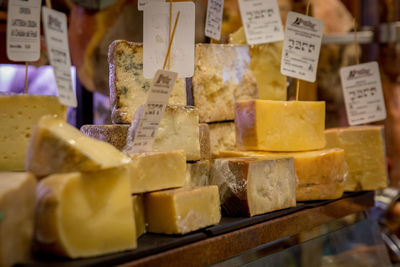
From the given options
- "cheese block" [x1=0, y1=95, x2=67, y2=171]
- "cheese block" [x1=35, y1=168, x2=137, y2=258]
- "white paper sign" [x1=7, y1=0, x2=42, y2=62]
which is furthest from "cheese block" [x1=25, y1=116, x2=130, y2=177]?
"white paper sign" [x1=7, y1=0, x2=42, y2=62]

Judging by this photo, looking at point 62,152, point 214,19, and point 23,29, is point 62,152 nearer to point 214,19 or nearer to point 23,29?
point 23,29

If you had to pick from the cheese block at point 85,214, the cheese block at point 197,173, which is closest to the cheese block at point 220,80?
the cheese block at point 197,173

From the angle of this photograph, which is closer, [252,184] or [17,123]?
[17,123]

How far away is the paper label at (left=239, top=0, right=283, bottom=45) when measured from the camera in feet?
6.68

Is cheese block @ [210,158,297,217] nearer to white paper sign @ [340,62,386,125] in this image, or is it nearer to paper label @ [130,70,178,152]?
paper label @ [130,70,178,152]

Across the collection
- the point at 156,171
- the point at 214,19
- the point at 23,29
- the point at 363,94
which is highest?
the point at 214,19

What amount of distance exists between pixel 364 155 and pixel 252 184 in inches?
32.2

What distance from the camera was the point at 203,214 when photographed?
1.33 metres

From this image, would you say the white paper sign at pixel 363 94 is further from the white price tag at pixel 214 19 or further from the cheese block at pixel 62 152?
the cheese block at pixel 62 152

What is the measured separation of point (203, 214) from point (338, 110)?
243 cm

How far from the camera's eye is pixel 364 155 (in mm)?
2102

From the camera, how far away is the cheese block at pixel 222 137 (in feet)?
6.42

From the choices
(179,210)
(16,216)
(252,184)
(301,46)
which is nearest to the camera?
(16,216)

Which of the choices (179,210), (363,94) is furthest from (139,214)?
(363,94)
